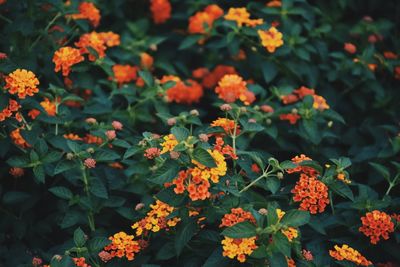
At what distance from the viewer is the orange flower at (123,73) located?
10.0 feet

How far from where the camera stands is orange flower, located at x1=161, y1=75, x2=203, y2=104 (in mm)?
3062

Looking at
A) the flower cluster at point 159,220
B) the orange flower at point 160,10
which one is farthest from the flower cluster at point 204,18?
the flower cluster at point 159,220

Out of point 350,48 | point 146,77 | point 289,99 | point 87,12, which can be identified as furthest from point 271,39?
point 87,12

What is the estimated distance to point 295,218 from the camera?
6.12ft

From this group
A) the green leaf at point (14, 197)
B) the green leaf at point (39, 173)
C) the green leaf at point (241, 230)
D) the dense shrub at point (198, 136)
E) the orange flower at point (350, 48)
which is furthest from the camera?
the orange flower at point (350, 48)

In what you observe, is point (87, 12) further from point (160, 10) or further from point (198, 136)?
point (198, 136)

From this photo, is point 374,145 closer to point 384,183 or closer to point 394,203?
point 384,183

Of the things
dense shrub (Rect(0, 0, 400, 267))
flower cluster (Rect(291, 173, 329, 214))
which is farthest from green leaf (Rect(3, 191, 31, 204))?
flower cluster (Rect(291, 173, 329, 214))

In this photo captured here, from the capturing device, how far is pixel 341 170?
2.16 m

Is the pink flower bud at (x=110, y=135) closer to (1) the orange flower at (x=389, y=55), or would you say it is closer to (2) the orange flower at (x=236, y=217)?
(2) the orange flower at (x=236, y=217)

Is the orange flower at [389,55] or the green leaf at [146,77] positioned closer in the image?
the green leaf at [146,77]

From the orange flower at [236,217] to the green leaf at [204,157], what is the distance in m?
0.19

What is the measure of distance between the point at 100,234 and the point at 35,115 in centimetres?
66

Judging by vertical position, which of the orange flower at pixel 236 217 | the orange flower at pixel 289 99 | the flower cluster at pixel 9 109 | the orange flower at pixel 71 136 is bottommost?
the orange flower at pixel 289 99
